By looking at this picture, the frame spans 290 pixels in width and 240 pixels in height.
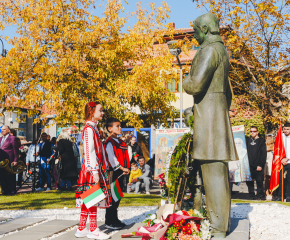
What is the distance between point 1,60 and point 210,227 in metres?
11.1

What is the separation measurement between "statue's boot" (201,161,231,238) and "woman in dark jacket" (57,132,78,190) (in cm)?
774

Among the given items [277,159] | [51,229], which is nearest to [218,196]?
[51,229]

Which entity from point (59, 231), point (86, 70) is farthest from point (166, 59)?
point (59, 231)

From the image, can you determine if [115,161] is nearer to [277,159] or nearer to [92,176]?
[92,176]

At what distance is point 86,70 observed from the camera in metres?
13.2

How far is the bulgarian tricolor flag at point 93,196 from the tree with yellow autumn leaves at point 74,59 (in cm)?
856

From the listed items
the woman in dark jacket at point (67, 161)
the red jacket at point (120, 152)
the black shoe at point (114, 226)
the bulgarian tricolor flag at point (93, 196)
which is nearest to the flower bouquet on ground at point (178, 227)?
the bulgarian tricolor flag at point (93, 196)

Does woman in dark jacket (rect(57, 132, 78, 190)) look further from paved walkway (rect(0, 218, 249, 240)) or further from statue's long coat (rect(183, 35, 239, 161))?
statue's long coat (rect(183, 35, 239, 161))

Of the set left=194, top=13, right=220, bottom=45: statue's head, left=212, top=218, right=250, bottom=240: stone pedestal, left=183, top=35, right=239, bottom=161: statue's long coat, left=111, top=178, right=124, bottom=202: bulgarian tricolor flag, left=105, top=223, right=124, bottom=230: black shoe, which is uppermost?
left=194, top=13, right=220, bottom=45: statue's head

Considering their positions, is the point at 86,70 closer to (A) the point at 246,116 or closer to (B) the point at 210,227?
(A) the point at 246,116

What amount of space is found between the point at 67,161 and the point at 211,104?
8.03 metres

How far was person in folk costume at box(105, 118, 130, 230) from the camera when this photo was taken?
511cm

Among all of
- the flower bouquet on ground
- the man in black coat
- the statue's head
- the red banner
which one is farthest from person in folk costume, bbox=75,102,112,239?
the red banner

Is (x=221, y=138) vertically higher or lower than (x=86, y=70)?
lower
